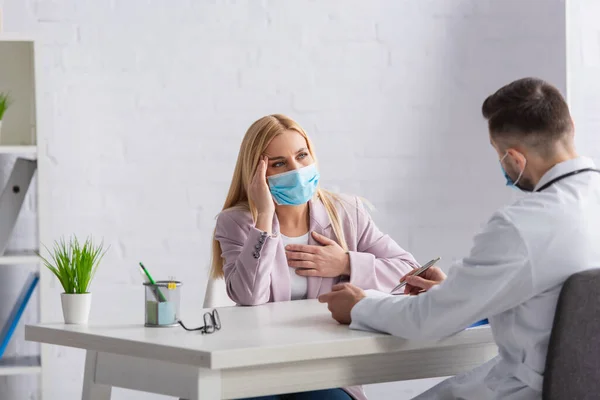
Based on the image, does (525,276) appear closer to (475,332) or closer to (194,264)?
(475,332)

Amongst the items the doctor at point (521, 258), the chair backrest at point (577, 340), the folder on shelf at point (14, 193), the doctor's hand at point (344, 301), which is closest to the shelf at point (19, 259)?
the folder on shelf at point (14, 193)

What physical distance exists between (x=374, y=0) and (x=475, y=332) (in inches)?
69.7

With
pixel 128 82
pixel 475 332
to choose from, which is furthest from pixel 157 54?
pixel 475 332

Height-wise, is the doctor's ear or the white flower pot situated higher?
the doctor's ear

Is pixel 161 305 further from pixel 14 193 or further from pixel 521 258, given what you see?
pixel 14 193

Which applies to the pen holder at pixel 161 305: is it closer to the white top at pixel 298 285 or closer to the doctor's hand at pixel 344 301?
the doctor's hand at pixel 344 301

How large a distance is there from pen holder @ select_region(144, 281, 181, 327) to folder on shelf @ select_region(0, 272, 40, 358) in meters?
1.15

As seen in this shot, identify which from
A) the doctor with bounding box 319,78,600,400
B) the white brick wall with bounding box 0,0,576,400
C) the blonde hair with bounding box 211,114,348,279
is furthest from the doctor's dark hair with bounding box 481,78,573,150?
the white brick wall with bounding box 0,0,576,400

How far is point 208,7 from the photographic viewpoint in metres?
3.07

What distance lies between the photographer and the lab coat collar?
5.36 feet

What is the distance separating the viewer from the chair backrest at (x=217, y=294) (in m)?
2.44

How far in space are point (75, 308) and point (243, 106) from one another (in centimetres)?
144

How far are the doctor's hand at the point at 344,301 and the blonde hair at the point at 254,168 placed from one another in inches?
22.1

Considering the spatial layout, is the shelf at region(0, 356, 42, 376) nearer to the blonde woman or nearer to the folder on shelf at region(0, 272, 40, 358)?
the folder on shelf at region(0, 272, 40, 358)
